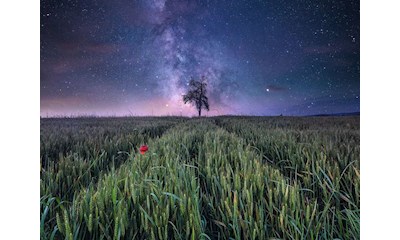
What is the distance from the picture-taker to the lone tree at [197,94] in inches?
97.1

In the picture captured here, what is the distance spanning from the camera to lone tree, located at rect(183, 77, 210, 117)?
2.47 metres

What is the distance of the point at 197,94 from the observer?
8.32 feet

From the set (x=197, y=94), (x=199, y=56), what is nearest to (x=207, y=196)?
(x=197, y=94)

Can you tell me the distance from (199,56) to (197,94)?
0.33 meters

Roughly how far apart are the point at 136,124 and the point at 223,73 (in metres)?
1.50

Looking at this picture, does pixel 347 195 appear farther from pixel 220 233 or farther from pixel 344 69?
pixel 344 69

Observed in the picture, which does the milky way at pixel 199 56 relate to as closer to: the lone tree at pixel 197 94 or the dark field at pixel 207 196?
the lone tree at pixel 197 94

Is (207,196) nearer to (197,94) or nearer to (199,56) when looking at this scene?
(197,94)

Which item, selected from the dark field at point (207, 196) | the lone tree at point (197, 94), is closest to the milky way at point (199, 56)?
the lone tree at point (197, 94)

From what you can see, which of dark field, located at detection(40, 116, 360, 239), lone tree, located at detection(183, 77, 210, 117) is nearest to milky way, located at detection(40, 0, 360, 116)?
lone tree, located at detection(183, 77, 210, 117)

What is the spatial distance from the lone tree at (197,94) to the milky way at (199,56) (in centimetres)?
6

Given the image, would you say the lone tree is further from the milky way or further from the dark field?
the dark field

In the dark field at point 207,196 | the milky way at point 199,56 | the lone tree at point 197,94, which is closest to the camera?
the dark field at point 207,196
